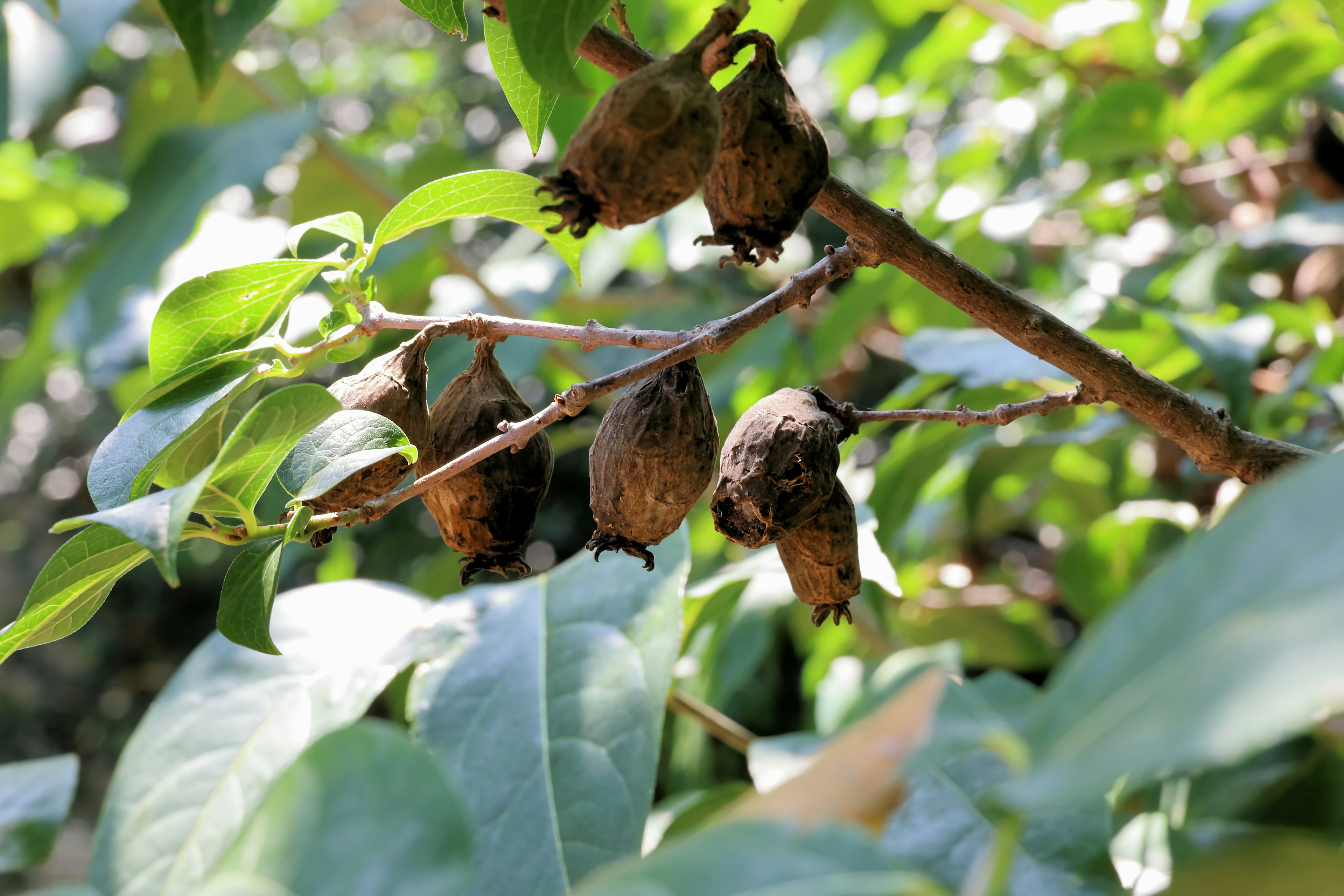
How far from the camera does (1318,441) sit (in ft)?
3.10

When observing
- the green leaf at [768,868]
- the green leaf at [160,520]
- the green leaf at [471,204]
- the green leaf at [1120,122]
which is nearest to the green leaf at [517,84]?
the green leaf at [471,204]

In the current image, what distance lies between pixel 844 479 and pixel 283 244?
0.91 m

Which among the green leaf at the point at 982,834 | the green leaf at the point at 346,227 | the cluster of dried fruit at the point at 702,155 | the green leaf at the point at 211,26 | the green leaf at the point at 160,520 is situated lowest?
the green leaf at the point at 982,834

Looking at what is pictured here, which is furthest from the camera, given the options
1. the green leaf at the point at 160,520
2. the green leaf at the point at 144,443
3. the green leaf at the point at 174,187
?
the green leaf at the point at 174,187

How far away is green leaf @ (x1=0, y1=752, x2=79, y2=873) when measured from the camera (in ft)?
2.21

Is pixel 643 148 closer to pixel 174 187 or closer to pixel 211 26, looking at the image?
pixel 211 26

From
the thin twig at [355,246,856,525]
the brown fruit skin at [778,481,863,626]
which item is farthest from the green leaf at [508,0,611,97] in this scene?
the brown fruit skin at [778,481,863,626]

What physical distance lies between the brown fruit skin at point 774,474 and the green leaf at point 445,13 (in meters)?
0.25

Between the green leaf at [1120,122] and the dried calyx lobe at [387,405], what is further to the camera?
the green leaf at [1120,122]

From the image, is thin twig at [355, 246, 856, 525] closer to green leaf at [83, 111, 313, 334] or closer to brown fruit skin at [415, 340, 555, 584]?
brown fruit skin at [415, 340, 555, 584]

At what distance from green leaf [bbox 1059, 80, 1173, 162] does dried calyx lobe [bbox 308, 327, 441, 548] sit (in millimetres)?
959

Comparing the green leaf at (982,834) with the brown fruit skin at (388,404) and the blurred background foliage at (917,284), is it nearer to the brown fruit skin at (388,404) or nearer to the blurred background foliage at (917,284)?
the blurred background foliage at (917,284)

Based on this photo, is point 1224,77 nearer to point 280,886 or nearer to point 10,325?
point 280,886

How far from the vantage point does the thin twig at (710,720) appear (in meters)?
A: 0.95
